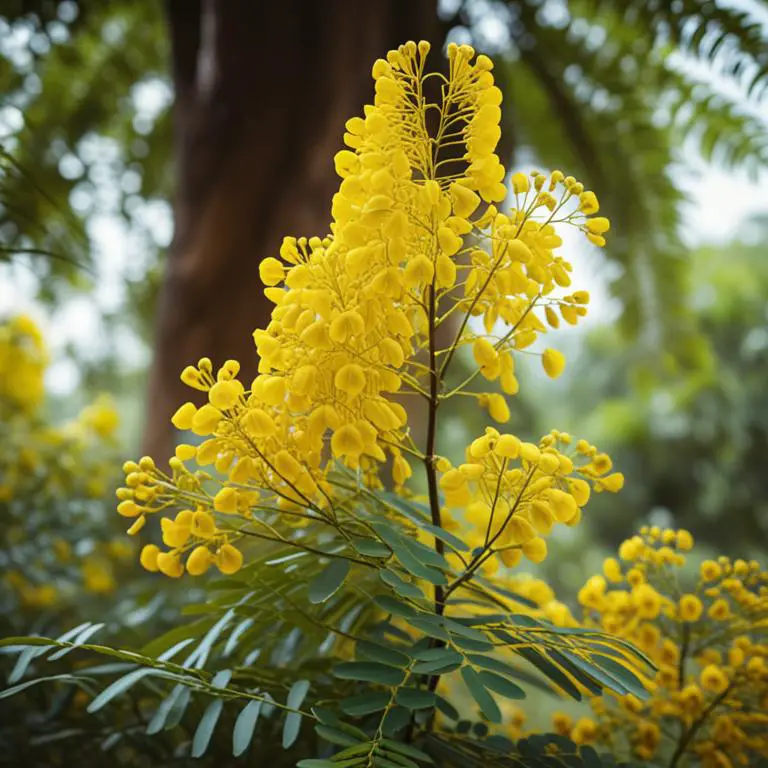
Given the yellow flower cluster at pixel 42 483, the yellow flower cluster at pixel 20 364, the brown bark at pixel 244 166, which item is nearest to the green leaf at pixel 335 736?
the yellow flower cluster at pixel 42 483

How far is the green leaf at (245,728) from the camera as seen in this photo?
39 centimetres

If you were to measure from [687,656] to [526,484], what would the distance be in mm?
299

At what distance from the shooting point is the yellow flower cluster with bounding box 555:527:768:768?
0.55 meters

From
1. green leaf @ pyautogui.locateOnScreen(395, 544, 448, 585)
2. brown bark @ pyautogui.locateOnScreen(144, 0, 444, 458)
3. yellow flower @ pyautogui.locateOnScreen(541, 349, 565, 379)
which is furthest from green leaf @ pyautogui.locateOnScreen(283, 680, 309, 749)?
brown bark @ pyautogui.locateOnScreen(144, 0, 444, 458)

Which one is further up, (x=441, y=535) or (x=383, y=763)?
(x=441, y=535)

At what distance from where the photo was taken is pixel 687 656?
614 mm

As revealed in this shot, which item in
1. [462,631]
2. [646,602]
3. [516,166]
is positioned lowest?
[462,631]

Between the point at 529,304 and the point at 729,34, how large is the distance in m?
1.11

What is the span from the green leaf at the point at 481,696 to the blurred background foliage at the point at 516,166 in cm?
43

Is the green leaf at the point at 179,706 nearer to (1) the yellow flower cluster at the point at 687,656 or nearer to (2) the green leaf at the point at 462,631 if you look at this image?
(2) the green leaf at the point at 462,631

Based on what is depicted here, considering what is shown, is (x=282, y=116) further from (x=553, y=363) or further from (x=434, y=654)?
(x=434, y=654)

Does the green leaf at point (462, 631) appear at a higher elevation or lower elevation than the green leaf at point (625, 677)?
lower

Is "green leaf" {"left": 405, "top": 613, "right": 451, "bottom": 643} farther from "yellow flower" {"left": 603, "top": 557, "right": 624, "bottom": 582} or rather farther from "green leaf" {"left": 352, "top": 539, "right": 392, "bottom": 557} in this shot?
"yellow flower" {"left": 603, "top": 557, "right": 624, "bottom": 582}

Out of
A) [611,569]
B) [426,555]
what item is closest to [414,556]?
[426,555]
